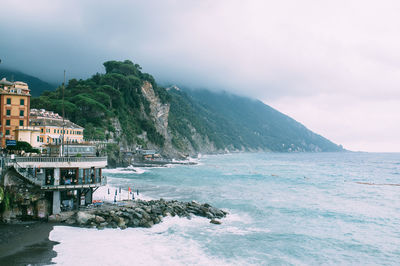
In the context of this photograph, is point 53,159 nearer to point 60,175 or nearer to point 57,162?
point 57,162

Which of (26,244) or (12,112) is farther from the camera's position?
(12,112)

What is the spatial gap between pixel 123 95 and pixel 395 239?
11741 cm

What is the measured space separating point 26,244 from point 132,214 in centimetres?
993

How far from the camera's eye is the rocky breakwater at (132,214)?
27438 mm

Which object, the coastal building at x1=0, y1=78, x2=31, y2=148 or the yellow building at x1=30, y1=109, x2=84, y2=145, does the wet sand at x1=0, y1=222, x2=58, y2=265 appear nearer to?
the coastal building at x1=0, y1=78, x2=31, y2=148

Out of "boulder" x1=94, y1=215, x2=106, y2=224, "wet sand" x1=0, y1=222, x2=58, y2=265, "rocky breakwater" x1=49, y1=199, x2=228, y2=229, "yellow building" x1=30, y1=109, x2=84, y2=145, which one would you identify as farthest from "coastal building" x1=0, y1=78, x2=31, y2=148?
"boulder" x1=94, y1=215, x2=106, y2=224

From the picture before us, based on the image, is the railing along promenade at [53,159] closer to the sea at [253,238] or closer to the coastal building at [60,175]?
the coastal building at [60,175]

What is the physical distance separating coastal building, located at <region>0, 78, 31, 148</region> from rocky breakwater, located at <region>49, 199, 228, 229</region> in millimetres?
17781

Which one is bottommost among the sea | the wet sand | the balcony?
the sea

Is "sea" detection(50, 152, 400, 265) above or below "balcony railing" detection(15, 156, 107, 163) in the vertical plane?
below

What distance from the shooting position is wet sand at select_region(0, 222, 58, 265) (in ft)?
65.4

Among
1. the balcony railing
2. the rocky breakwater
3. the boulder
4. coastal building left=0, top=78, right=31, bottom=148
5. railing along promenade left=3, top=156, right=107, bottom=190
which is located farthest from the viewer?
coastal building left=0, top=78, right=31, bottom=148

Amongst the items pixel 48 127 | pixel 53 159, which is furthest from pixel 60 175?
pixel 48 127

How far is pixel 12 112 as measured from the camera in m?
39.3
